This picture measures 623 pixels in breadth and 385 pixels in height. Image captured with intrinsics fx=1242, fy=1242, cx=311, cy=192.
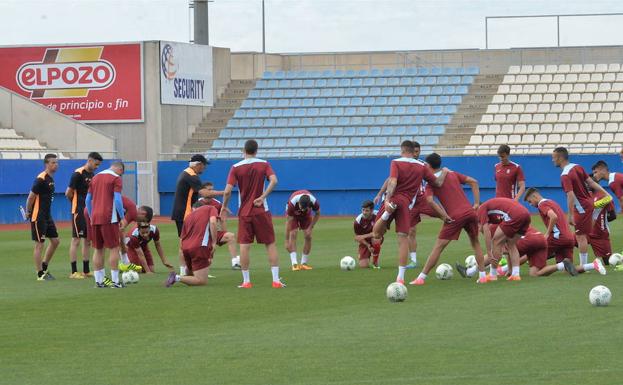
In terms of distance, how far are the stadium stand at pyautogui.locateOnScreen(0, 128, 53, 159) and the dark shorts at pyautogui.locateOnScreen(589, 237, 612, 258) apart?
25558 millimetres

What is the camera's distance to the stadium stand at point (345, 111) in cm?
4903

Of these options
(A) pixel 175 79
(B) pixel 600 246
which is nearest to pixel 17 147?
(A) pixel 175 79

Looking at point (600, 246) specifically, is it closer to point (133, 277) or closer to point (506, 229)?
point (506, 229)

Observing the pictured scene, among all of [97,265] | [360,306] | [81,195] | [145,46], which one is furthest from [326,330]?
[145,46]

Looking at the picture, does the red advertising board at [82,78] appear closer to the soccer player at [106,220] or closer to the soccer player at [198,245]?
the soccer player at [106,220]

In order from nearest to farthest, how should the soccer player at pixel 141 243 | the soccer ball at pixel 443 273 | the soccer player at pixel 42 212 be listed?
the soccer ball at pixel 443 273 → the soccer player at pixel 42 212 → the soccer player at pixel 141 243

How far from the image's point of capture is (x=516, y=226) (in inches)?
711

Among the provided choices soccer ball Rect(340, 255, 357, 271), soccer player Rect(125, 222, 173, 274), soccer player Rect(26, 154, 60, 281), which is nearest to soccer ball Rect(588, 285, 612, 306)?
soccer ball Rect(340, 255, 357, 271)

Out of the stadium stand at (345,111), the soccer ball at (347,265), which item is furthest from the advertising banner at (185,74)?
the soccer ball at (347,265)

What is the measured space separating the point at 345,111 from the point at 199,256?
3383cm

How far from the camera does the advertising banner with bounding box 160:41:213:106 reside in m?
48.8

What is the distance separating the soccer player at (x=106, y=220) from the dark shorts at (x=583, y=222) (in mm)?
7204

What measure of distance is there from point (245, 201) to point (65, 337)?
18.0 feet

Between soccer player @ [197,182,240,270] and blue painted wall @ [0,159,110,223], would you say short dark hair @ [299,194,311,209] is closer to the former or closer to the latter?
soccer player @ [197,182,240,270]
